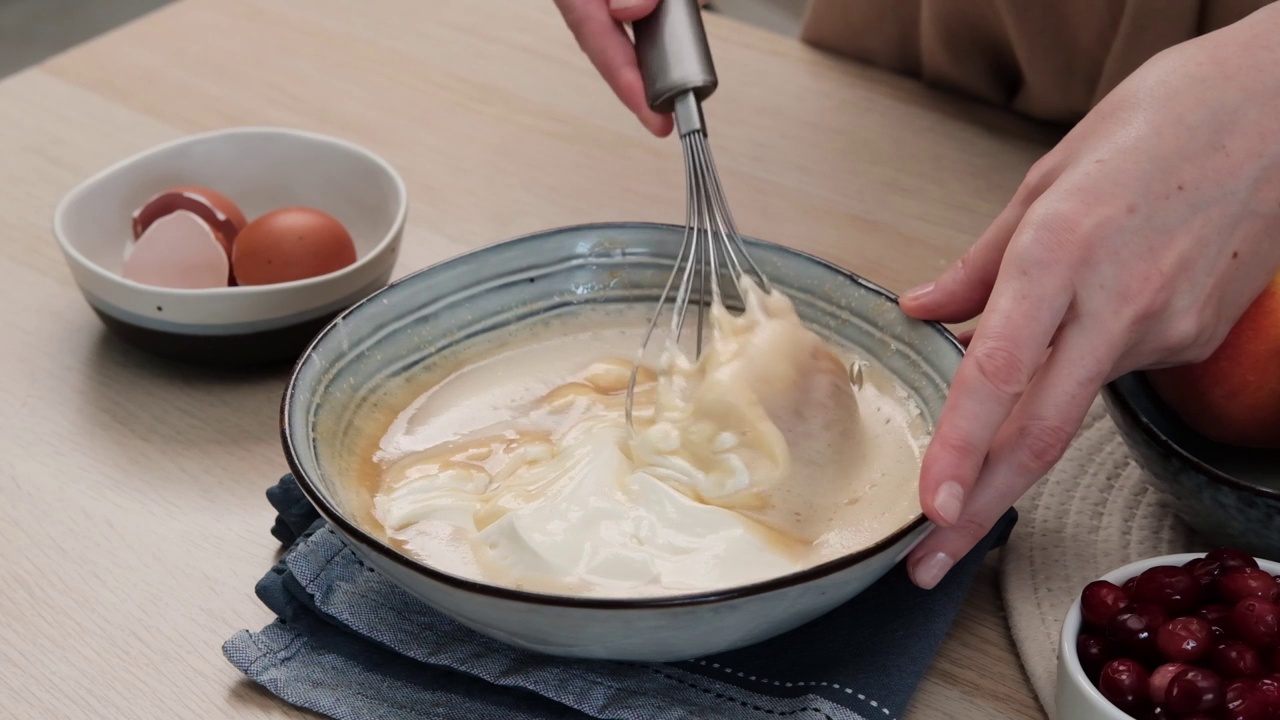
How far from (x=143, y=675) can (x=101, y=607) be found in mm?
77

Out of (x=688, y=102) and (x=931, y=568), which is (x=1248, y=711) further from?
(x=688, y=102)

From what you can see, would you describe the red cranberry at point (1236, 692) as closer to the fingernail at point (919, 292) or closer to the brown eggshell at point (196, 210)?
the fingernail at point (919, 292)

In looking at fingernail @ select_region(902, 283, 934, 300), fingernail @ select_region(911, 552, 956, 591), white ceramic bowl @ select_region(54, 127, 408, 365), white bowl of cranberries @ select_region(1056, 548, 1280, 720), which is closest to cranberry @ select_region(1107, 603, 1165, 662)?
white bowl of cranberries @ select_region(1056, 548, 1280, 720)

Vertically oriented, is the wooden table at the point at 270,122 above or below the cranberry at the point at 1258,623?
below

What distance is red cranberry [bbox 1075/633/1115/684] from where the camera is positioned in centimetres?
67

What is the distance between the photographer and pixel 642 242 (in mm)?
1006

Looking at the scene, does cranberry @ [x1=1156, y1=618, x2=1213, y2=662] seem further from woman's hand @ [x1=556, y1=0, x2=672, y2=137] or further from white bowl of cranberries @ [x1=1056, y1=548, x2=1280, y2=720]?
woman's hand @ [x1=556, y1=0, x2=672, y2=137]

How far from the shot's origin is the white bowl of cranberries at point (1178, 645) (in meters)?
0.63

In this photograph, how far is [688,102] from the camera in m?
0.86

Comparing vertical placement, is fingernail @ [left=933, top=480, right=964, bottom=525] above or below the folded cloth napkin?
above

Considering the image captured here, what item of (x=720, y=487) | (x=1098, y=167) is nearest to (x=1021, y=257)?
(x=1098, y=167)

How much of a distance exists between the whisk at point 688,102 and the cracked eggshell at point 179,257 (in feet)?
1.31

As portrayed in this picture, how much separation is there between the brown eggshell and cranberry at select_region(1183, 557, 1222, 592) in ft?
2.61

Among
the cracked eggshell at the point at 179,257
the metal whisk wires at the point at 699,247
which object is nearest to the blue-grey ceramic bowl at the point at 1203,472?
the metal whisk wires at the point at 699,247
